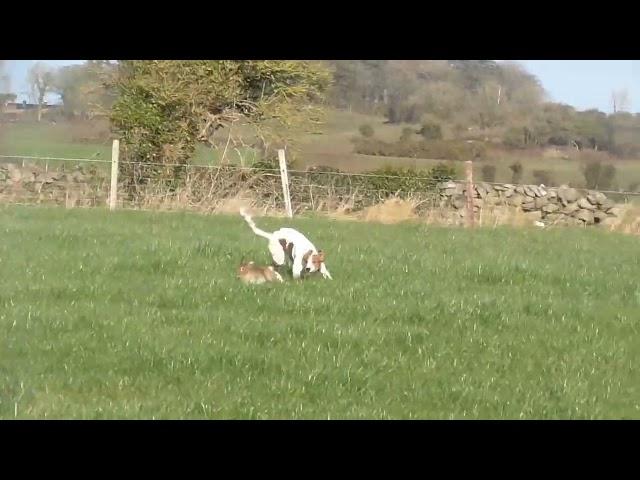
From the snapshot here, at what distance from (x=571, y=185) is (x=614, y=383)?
1660 cm

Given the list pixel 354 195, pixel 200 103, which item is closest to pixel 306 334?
pixel 354 195

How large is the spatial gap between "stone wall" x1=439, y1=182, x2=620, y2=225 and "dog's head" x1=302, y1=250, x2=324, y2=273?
11.4 meters

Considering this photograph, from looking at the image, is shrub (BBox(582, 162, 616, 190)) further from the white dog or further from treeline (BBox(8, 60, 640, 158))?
the white dog

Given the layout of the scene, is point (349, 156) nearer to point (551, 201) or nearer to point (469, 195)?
point (469, 195)

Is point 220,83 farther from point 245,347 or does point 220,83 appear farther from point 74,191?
point 245,347

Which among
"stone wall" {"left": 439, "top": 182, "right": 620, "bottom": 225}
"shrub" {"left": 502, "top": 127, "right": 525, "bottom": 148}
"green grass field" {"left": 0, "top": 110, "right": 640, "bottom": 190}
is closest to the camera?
"green grass field" {"left": 0, "top": 110, "right": 640, "bottom": 190}

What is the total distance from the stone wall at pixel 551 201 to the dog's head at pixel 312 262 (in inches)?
450

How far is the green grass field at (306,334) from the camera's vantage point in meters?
5.28

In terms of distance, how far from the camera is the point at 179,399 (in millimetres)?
5141

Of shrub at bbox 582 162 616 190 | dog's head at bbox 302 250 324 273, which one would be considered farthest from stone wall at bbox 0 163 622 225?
dog's head at bbox 302 250 324 273

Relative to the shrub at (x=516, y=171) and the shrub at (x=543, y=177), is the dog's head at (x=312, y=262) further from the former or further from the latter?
the shrub at (x=543, y=177)

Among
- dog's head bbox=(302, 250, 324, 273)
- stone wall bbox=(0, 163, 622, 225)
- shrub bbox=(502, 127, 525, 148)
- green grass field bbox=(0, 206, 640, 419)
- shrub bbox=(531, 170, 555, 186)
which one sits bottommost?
green grass field bbox=(0, 206, 640, 419)

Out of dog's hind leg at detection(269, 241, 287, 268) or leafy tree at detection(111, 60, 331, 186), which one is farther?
leafy tree at detection(111, 60, 331, 186)

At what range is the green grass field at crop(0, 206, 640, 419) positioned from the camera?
528cm
